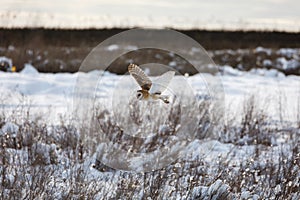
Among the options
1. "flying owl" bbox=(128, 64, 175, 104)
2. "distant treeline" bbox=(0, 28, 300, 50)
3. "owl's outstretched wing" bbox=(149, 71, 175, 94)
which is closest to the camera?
"flying owl" bbox=(128, 64, 175, 104)

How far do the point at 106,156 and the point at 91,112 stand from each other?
1193 millimetres

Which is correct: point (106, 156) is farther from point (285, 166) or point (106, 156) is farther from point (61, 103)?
point (61, 103)

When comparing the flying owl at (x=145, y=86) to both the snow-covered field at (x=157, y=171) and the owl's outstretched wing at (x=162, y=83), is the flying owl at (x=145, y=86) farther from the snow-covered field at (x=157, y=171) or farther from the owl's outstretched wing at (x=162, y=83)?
the snow-covered field at (x=157, y=171)

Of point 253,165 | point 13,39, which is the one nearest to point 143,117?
point 253,165

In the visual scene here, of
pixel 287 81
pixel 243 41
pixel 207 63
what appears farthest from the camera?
pixel 243 41

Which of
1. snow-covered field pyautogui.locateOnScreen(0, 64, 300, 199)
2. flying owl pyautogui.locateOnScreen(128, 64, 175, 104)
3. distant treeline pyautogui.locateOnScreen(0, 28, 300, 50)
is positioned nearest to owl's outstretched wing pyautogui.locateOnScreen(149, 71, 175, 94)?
flying owl pyautogui.locateOnScreen(128, 64, 175, 104)

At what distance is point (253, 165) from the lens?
5.04 meters

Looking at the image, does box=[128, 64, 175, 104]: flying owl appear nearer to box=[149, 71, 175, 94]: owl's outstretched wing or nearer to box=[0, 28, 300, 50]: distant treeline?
box=[149, 71, 175, 94]: owl's outstretched wing

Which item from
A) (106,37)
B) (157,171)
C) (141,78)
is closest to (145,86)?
(141,78)

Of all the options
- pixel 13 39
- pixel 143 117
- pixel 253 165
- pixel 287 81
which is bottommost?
pixel 253 165

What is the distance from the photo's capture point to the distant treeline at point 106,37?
59.4 feet

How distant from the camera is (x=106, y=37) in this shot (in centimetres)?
2077

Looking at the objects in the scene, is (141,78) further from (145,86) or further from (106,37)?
(106,37)

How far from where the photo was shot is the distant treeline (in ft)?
59.4
